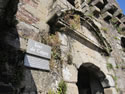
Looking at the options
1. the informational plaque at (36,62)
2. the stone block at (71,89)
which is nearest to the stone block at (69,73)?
the stone block at (71,89)

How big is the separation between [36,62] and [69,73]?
0.74 meters

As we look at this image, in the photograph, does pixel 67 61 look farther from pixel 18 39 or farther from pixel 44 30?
pixel 18 39

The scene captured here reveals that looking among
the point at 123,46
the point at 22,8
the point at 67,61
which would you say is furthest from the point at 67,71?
the point at 123,46

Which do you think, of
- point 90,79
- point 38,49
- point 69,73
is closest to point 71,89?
point 69,73

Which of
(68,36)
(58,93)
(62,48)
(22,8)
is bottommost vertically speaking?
(58,93)

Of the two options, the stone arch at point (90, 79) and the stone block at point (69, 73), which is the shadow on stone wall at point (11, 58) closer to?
the stone block at point (69, 73)

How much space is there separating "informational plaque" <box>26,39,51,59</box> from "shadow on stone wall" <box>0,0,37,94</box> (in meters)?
0.18

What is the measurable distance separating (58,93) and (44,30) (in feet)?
4.46

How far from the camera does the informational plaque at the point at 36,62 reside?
2085 millimetres

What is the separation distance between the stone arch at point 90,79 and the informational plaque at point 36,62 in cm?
135

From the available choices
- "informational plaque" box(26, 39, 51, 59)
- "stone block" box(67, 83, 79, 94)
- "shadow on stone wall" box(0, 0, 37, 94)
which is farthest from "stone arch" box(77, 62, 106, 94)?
"shadow on stone wall" box(0, 0, 37, 94)

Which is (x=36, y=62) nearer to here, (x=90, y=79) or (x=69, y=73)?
(x=69, y=73)

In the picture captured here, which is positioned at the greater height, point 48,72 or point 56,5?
point 56,5

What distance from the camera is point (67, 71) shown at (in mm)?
2543
